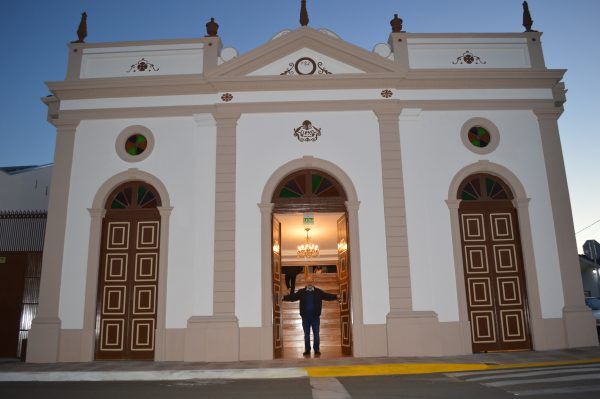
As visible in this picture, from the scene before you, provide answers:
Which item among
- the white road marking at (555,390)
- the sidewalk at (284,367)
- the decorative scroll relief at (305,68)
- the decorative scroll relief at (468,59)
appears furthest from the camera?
the decorative scroll relief at (468,59)

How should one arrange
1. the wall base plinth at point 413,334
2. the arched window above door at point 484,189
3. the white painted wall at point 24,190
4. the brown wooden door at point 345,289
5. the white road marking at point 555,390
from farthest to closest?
the white painted wall at point 24,190 → the arched window above door at point 484,189 → the brown wooden door at point 345,289 → the wall base plinth at point 413,334 → the white road marking at point 555,390

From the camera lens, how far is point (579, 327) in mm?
10828

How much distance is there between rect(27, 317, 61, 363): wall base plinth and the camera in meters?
10.7

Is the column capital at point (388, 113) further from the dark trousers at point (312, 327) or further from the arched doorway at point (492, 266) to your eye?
the dark trousers at point (312, 327)

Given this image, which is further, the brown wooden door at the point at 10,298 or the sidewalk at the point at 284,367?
the brown wooden door at the point at 10,298

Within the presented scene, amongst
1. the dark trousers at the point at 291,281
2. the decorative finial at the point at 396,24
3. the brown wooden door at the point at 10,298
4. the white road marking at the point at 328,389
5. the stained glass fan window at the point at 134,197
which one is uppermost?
the decorative finial at the point at 396,24

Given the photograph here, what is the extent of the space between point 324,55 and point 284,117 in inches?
73.8

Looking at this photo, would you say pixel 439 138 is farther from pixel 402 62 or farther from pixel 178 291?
pixel 178 291

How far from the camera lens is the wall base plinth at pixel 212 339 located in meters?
10.5

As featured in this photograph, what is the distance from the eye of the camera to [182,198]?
1155 centimetres

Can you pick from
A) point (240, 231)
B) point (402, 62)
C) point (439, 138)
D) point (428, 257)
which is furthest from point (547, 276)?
point (240, 231)

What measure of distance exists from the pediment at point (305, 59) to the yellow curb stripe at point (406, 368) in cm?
680

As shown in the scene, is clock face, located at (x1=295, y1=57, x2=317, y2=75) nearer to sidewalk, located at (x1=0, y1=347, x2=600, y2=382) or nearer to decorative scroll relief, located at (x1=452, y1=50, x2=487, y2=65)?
decorative scroll relief, located at (x1=452, y1=50, x2=487, y2=65)

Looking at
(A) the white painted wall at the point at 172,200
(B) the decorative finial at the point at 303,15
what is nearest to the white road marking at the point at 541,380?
(A) the white painted wall at the point at 172,200
